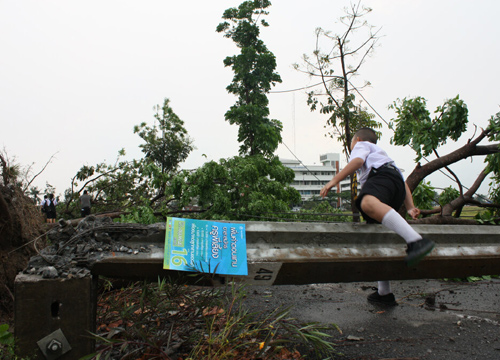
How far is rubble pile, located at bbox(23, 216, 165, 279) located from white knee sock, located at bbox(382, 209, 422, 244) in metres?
1.69

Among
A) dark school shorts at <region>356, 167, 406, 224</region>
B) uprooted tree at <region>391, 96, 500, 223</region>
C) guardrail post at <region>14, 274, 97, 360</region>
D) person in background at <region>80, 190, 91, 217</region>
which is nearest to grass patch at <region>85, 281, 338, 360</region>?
guardrail post at <region>14, 274, 97, 360</region>

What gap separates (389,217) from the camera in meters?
3.00

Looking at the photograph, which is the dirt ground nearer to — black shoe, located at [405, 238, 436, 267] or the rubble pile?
black shoe, located at [405, 238, 436, 267]

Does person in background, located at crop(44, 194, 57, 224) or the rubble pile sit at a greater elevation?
the rubble pile

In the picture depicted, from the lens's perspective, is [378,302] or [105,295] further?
[378,302]

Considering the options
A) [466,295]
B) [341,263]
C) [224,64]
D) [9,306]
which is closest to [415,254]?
[341,263]

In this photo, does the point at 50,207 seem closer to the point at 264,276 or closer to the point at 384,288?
the point at 384,288

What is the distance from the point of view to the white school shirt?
11.5ft

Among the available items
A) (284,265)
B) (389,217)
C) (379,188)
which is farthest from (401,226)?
(284,265)

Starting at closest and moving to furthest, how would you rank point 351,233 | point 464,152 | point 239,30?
point 351,233 → point 464,152 → point 239,30

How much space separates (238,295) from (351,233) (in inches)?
41.6

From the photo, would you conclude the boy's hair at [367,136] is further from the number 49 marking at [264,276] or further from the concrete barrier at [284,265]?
the number 49 marking at [264,276]

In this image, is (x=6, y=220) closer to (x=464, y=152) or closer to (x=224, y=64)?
(x=464, y=152)

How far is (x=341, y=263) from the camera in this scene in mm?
2873
